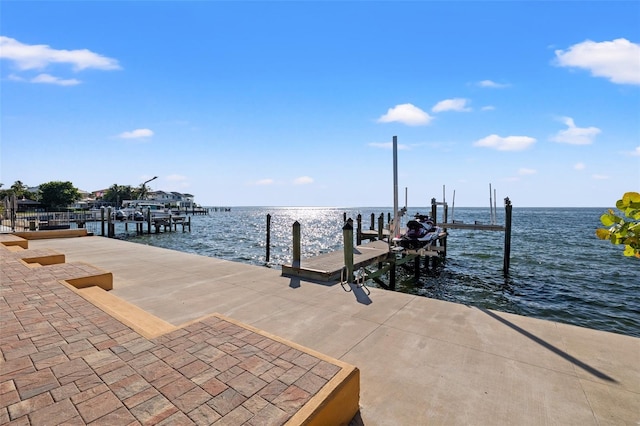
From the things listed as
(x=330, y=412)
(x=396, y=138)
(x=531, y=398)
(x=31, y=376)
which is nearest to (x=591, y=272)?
(x=396, y=138)

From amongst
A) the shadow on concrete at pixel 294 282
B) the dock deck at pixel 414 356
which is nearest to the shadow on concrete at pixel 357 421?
the dock deck at pixel 414 356

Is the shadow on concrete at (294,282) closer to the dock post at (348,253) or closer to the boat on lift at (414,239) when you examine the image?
the dock post at (348,253)

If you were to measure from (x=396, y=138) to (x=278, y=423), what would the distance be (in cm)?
1150

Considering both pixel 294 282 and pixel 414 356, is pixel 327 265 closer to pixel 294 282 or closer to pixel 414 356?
pixel 294 282

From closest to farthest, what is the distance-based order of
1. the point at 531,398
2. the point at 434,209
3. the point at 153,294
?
the point at 531,398 → the point at 153,294 → the point at 434,209

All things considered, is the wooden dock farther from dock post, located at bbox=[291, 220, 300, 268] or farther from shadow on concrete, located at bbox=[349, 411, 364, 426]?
shadow on concrete, located at bbox=[349, 411, 364, 426]

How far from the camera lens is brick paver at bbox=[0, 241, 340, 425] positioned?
7.61ft

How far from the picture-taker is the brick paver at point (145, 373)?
232 cm

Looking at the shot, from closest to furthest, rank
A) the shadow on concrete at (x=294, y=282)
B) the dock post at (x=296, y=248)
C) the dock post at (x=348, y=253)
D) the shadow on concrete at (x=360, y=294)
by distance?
1. the shadow on concrete at (x=360, y=294)
2. the shadow on concrete at (x=294, y=282)
3. the dock post at (x=348, y=253)
4. the dock post at (x=296, y=248)

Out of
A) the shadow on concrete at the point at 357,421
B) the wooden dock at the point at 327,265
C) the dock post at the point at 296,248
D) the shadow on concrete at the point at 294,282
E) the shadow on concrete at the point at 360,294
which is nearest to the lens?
the shadow on concrete at the point at 357,421

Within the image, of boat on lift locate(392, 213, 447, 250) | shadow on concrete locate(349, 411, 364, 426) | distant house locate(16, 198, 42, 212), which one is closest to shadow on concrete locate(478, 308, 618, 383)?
shadow on concrete locate(349, 411, 364, 426)

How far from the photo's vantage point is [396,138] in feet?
40.5

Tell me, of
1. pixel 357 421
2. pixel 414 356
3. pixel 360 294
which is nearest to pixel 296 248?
pixel 360 294

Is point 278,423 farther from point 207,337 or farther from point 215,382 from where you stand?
point 207,337
